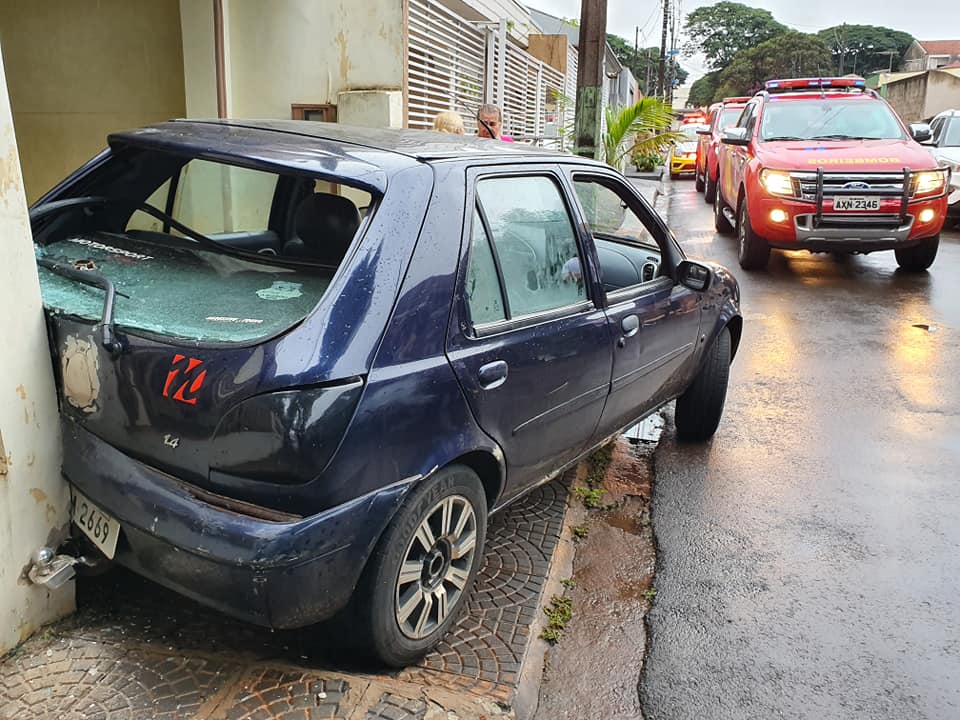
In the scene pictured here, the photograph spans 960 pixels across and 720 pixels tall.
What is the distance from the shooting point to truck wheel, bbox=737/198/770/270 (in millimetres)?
9820

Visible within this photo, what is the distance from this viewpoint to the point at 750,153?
10.1 metres

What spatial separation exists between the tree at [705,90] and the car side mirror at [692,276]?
84.2 m

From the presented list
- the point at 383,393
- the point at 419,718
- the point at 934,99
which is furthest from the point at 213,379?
the point at 934,99

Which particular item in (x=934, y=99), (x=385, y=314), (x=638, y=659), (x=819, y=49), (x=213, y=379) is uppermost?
(x=819, y=49)

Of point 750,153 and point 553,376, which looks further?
point 750,153

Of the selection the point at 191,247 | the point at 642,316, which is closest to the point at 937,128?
the point at 642,316

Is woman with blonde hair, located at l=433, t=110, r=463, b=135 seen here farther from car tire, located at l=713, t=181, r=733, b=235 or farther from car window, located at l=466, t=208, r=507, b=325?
car tire, located at l=713, t=181, r=733, b=235

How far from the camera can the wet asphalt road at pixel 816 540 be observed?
291 cm

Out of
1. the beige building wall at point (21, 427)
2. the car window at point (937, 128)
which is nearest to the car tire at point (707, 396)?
the beige building wall at point (21, 427)

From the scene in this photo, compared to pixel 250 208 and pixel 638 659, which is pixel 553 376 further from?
pixel 250 208

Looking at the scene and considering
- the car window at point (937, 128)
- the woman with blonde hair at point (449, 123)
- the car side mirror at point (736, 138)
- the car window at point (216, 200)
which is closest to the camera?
the car window at point (216, 200)

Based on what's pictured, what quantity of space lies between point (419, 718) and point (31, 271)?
1767 millimetres

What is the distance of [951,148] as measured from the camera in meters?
14.1

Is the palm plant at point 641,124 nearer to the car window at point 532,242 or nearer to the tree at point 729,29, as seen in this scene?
the car window at point 532,242
